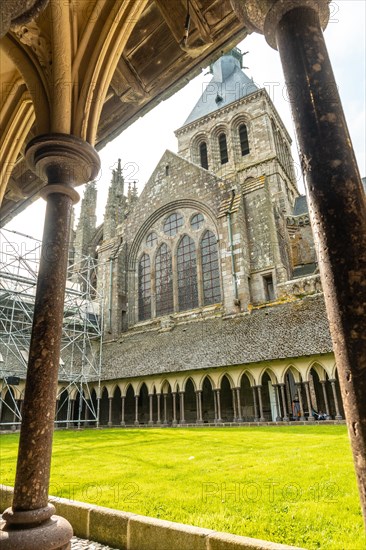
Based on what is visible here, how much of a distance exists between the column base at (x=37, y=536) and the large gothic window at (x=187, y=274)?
17217 mm

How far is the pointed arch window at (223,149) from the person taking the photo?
27.9 meters

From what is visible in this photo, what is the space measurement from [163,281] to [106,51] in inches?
697

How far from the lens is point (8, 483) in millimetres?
4691

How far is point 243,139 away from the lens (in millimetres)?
27391

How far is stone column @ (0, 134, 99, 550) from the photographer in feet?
7.82

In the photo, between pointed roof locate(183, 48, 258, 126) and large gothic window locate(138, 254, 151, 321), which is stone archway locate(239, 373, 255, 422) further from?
pointed roof locate(183, 48, 258, 126)

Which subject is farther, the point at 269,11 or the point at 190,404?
the point at 190,404

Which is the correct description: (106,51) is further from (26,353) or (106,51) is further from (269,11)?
(26,353)

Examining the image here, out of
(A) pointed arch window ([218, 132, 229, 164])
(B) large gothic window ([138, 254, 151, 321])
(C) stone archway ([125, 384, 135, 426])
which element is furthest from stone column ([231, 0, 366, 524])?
(A) pointed arch window ([218, 132, 229, 164])

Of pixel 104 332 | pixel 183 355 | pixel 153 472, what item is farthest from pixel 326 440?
pixel 104 332

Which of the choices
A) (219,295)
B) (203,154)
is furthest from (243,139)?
(219,295)

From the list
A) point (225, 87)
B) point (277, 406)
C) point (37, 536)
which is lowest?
point (37, 536)

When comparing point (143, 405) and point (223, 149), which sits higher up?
point (223, 149)

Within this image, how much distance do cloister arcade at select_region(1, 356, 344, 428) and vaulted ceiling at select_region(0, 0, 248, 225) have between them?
10321mm
